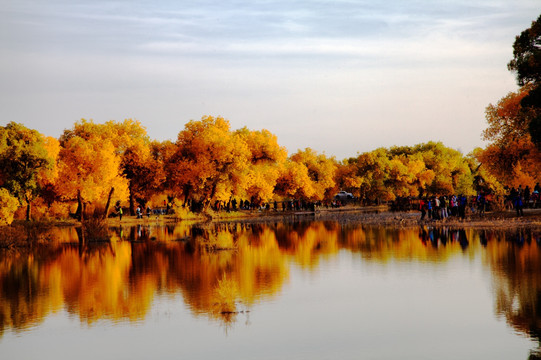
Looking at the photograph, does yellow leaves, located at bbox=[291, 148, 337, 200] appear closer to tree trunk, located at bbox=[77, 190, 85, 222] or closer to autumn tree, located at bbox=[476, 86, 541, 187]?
tree trunk, located at bbox=[77, 190, 85, 222]

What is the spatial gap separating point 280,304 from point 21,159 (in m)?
38.3

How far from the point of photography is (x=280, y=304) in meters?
17.3

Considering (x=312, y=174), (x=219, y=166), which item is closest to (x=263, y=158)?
(x=219, y=166)

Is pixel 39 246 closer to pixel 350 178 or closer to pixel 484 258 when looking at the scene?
pixel 484 258

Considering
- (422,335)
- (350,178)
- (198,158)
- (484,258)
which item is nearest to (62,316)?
(422,335)

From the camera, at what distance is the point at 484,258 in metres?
25.0

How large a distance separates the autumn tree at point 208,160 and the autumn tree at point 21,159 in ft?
66.4

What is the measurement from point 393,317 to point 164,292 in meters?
7.37

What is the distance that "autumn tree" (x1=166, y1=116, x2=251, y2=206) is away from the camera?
69500 mm

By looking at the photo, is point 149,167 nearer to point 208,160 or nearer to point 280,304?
point 208,160

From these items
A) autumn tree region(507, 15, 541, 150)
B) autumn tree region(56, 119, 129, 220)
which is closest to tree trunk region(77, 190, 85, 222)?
autumn tree region(56, 119, 129, 220)

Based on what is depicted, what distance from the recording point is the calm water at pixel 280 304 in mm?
12852

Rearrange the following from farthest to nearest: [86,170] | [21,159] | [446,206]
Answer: [86,170], [446,206], [21,159]

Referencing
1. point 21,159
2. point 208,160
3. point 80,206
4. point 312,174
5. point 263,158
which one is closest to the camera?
point 21,159
